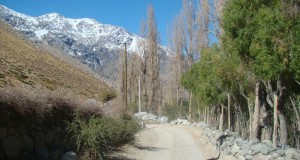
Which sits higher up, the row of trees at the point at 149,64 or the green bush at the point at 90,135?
the row of trees at the point at 149,64

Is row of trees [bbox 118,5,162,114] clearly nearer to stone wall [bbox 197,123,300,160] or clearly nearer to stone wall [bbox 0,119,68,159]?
stone wall [bbox 197,123,300,160]

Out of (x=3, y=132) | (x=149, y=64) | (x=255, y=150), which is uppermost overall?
(x=149, y=64)

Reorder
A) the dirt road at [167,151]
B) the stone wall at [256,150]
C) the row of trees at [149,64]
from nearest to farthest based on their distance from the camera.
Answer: the stone wall at [256,150], the dirt road at [167,151], the row of trees at [149,64]

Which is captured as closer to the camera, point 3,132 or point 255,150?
point 3,132

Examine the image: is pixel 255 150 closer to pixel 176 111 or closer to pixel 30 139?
pixel 30 139

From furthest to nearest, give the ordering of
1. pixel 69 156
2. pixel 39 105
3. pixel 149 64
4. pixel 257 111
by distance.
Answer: pixel 149 64 < pixel 257 111 < pixel 69 156 < pixel 39 105

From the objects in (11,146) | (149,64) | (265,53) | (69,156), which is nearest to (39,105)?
(11,146)

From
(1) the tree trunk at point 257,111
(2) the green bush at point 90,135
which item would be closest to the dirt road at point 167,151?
(2) the green bush at point 90,135

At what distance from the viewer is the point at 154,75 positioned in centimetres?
4984

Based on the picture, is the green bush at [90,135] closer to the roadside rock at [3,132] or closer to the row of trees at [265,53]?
the roadside rock at [3,132]

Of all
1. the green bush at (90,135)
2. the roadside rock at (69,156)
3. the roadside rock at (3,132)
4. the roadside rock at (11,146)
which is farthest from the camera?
the green bush at (90,135)

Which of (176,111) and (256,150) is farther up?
(176,111)

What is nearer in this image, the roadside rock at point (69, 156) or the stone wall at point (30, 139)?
the stone wall at point (30, 139)

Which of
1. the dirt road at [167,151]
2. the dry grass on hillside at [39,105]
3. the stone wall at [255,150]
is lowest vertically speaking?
the dirt road at [167,151]
